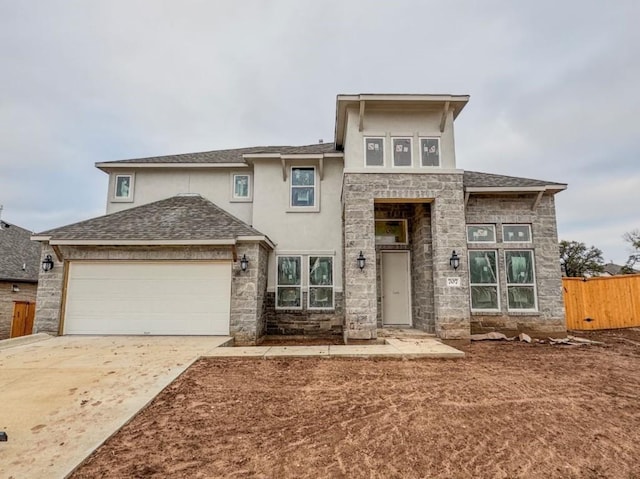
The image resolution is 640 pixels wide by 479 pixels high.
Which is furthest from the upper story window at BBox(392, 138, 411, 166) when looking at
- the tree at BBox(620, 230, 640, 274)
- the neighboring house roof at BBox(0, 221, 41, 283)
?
the tree at BBox(620, 230, 640, 274)

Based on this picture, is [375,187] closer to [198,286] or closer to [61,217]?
[198,286]

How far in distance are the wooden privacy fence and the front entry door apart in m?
5.63

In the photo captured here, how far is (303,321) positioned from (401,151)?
5830mm

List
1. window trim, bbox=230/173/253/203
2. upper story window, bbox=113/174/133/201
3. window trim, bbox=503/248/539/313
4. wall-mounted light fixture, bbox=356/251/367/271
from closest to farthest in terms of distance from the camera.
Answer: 1. wall-mounted light fixture, bbox=356/251/367/271
2. window trim, bbox=503/248/539/313
3. window trim, bbox=230/173/253/203
4. upper story window, bbox=113/174/133/201

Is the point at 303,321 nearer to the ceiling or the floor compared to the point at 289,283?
nearer to the floor

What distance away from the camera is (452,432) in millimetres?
3264

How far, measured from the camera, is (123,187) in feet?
36.0

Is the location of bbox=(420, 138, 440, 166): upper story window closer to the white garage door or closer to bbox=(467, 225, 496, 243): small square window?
bbox=(467, 225, 496, 243): small square window

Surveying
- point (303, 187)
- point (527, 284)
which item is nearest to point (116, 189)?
point (303, 187)

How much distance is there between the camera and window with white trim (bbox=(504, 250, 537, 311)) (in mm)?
8883

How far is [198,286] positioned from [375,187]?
5.51 m

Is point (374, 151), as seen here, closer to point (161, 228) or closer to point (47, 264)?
point (161, 228)

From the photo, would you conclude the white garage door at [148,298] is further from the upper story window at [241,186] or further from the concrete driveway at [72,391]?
the upper story window at [241,186]

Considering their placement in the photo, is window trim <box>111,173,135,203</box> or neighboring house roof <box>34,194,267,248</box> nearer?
neighboring house roof <box>34,194,267,248</box>
